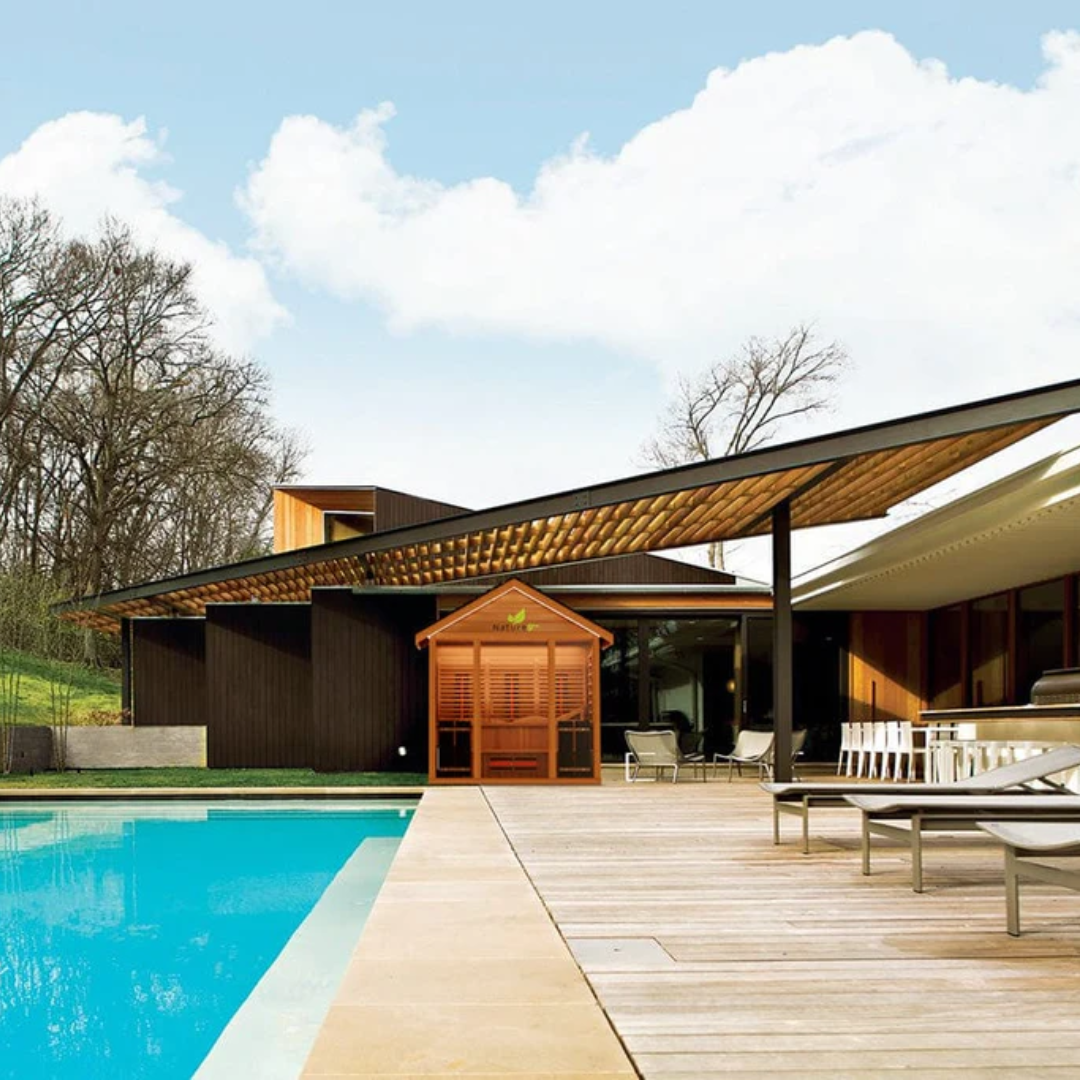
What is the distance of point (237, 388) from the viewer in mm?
28969

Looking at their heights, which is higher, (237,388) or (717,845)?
(237,388)

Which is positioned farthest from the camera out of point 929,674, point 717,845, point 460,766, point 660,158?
point 660,158

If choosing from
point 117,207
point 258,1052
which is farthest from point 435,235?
point 258,1052

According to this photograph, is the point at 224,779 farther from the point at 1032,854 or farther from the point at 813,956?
the point at 1032,854

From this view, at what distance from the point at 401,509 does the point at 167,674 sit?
16.0 feet

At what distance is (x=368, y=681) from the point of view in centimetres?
1675

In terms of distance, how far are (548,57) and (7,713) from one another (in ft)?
52.5

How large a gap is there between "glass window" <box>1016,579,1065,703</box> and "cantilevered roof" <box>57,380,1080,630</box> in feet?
7.41

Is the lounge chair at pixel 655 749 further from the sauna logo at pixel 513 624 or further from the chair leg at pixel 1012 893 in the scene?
the chair leg at pixel 1012 893

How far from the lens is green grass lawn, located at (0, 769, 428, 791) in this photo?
15266mm

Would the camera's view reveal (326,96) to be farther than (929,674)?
Yes

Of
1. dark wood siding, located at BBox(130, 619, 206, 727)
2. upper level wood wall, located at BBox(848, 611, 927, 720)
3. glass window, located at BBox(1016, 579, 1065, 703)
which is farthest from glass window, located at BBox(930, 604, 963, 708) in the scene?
dark wood siding, located at BBox(130, 619, 206, 727)

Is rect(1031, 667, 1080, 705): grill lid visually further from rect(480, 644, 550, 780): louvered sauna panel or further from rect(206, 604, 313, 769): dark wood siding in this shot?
rect(206, 604, 313, 769): dark wood siding

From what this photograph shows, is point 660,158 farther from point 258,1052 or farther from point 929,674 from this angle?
point 258,1052
